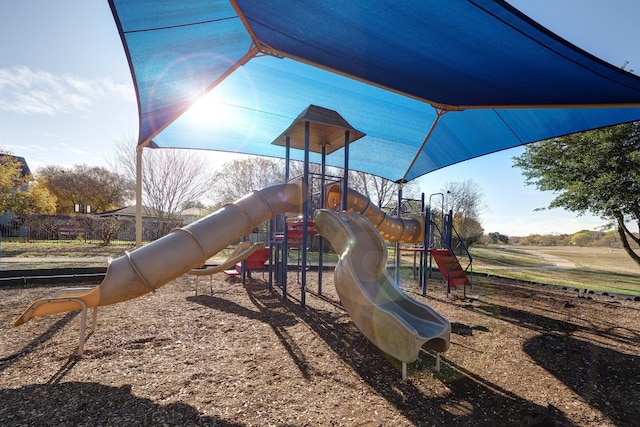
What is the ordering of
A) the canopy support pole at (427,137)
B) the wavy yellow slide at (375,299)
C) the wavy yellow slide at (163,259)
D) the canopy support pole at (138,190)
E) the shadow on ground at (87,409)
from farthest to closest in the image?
the canopy support pole at (427,137)
the canopy support pole at (138,190)
the wavy yellow slide at (163,259)
the wavy yellow slide at (375,299)
the shadow on ground at (87,409)

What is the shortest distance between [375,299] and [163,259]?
3.17 m

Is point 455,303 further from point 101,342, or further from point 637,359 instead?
point 101,342

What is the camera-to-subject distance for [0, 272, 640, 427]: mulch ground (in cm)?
272

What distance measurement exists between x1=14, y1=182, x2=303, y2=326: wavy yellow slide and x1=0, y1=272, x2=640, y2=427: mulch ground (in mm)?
674

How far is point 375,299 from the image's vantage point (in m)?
4.53

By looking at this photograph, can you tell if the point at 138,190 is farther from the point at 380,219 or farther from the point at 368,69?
the point at 380,219

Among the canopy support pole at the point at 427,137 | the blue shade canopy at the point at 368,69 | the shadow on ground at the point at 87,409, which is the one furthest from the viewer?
the canopy support pole at the point at 427,137

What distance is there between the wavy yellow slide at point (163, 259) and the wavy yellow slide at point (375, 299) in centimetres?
151

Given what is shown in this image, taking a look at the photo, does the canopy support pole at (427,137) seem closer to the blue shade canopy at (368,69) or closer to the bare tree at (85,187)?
the blue shade canopy at (368,69)

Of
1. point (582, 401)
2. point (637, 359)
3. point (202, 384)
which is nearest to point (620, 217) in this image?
point (637, 359)

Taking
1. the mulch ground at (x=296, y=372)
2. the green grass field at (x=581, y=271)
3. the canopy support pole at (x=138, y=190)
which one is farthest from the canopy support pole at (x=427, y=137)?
the canopy support pole at (x=138, y=190)

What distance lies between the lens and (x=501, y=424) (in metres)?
2.67

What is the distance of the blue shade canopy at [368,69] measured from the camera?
357cm

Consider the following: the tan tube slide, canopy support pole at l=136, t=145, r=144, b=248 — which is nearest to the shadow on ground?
canopy support pole at l=136, t=145, r=144, b=248
